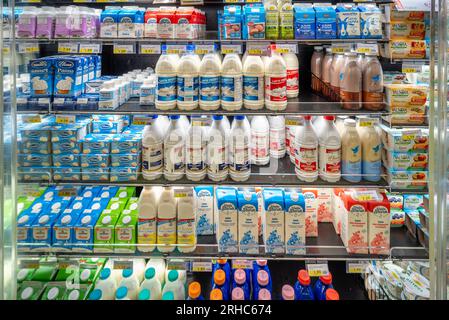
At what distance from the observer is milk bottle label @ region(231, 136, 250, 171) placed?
2.25 metres

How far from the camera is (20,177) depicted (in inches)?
89.0

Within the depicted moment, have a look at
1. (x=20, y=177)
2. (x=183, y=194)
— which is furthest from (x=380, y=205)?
(x=20, y=177)

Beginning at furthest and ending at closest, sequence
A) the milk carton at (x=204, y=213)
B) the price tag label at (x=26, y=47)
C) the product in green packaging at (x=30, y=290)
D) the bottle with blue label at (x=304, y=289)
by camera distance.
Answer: the milk carton at (x=204, y=213) < the bottle with blue label at (x=304, y=289) < the product in green packaging at (x=30, y=290) < the price tag label at (x=26, y=47)

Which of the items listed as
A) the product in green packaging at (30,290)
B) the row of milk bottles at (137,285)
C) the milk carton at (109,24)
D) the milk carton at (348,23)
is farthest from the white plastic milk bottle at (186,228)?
the milk carton at (348,23)

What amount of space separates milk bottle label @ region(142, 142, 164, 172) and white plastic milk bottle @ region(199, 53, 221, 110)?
35cm

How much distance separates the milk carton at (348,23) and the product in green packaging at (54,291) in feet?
6.96

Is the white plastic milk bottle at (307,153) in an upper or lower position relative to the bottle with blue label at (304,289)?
upper

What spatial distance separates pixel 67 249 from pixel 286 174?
1.32 meters

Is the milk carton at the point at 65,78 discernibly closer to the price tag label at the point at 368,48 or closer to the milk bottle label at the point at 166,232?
the milk bottle label at the point at 166,232

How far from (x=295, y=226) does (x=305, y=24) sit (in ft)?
3.67

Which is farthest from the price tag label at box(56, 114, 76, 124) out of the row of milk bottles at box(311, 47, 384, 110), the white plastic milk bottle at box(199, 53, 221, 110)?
the row of milk bottles at box(311, 47, 384, 110)

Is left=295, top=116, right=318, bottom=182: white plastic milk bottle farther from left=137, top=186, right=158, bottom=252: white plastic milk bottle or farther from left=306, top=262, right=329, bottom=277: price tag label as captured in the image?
left=137, top=186, right=158, bottom=252: white plastic milk bottle

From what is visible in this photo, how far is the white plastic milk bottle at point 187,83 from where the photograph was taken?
221 cm
